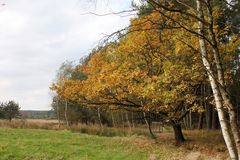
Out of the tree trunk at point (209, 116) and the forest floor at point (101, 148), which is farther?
the tree trunk at point (209, 116)

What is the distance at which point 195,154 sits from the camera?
19.4 meters

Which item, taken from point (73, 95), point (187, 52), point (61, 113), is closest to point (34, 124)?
point (73, 95)

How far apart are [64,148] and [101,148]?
1932mm

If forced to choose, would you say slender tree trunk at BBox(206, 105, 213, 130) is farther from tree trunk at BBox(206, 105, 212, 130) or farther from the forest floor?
the forest floor

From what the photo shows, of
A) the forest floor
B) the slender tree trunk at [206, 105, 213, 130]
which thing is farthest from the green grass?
the slender tree trunk at [206, 105, 213, 130]

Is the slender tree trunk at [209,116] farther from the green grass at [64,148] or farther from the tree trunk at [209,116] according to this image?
the green grass at [64,148]

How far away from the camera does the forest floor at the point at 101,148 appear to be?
1895 centimetres

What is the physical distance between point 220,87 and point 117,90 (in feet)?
55.4

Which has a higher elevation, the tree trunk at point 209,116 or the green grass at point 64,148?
the tree trunk at point 209,116

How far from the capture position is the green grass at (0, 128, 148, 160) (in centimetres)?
1892

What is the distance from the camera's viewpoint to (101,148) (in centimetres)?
2114

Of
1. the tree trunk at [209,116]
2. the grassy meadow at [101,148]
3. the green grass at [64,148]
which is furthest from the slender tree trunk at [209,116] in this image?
the green grass at [64,148]

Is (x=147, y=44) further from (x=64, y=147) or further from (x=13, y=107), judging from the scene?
(x=13, y=107)

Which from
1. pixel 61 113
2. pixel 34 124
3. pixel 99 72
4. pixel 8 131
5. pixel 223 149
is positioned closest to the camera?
pixel 223 149
